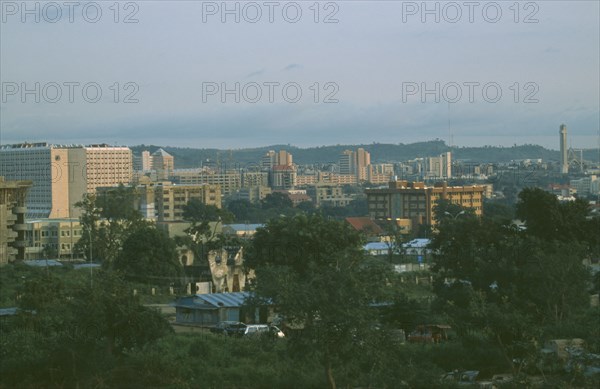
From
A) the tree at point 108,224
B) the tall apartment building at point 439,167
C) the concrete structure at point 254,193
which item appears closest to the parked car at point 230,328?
the tree at point 108,224

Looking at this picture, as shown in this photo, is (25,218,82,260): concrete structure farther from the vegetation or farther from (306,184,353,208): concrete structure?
(306,184,353,208): concrete structure

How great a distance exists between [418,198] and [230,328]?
6029 cm

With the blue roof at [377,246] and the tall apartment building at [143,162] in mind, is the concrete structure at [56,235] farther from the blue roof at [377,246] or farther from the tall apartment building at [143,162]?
the tall apartment building at [143,162]

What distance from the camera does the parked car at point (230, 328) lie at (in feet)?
73.6

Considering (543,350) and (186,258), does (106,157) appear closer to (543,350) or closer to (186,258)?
(186,258)

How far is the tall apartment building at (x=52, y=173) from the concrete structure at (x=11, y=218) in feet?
198

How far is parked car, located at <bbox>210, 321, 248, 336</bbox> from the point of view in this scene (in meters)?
22.4

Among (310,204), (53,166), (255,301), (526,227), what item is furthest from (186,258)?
(310,204)

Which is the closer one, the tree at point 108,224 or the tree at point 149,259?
the tree at point 149,259

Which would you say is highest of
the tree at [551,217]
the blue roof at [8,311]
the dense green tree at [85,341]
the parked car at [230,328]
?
the tree at [551,217]

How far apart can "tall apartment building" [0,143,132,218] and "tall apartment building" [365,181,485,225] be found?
25668mm

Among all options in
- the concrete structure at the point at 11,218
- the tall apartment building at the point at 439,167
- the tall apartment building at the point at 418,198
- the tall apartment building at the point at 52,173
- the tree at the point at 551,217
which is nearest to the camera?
the concrete structure at the point at 11,218

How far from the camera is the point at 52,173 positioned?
95.1 meters

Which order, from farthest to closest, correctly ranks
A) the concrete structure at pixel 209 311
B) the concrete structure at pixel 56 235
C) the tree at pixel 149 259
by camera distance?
1. the concrete structure at pixel 56 235
2. the tree at pixel 149 259
3. the concrete structure at pixel 209 311
